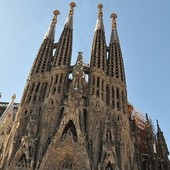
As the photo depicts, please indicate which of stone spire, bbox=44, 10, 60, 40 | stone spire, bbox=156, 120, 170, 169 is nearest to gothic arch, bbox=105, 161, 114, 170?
stone spire, bbox=156, 120, 170, 169

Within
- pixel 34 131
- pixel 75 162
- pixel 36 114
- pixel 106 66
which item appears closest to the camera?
pixel 75 162

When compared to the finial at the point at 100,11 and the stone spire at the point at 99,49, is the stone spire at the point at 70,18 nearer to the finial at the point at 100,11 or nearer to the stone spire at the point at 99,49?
the stone spire at the point at 99,49

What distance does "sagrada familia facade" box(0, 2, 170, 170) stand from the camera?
29.0 metres

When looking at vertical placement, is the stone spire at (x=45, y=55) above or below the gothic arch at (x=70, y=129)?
above

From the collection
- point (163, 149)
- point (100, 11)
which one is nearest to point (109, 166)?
point (163, 149)

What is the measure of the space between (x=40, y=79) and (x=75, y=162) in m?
12.1

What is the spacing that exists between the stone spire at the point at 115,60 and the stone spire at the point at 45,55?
8.00 m

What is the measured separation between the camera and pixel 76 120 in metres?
31.3

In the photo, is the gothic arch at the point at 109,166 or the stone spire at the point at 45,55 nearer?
the gothic arch at the point at 109,166

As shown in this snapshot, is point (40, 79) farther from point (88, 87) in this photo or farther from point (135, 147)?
point (135, 147)

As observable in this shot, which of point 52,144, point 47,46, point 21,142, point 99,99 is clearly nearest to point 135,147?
point 99,99

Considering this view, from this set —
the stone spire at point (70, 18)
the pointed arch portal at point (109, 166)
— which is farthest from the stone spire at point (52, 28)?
the pointed arch portal at point (109, 166)

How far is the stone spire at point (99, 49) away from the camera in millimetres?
38625

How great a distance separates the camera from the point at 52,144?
29.1m
